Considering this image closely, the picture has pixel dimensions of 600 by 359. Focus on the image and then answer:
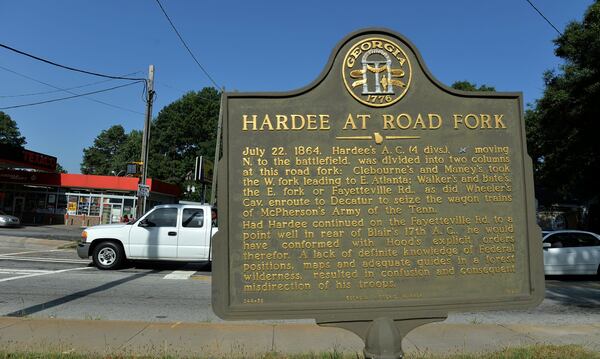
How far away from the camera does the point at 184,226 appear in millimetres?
12688

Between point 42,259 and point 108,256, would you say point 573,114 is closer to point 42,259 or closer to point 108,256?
point 108,256

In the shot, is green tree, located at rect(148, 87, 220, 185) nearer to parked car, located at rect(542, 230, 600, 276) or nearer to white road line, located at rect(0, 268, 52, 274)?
white road line, located at rect(0, 268, 52, 274)

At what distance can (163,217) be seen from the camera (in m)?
12.8

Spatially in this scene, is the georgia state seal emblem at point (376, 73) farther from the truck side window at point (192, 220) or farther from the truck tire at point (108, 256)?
the truck tire at point (108, 256)

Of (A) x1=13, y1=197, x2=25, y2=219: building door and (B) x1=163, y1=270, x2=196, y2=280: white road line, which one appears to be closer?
(B) x1=163, y1=270, x2=196, y2=280: white road line

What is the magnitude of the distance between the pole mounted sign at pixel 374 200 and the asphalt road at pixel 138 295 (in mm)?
4167

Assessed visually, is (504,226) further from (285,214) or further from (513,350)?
(513,350)

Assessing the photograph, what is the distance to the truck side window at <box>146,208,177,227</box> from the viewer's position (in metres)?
12.8

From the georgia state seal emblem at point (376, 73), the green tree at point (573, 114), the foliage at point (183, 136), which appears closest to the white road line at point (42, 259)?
the georgia state seal emblem at point (376, 73)

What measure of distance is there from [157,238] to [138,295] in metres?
3.42

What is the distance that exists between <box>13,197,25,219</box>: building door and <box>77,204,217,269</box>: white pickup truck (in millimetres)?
30502

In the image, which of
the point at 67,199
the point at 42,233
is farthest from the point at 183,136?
the point at 42,233

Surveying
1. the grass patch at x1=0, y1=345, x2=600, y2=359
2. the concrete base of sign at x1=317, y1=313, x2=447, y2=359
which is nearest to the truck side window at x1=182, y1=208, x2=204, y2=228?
the grass patch at x1=0, y1=345, x2=600, y2=359

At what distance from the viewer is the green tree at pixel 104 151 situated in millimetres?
92750
